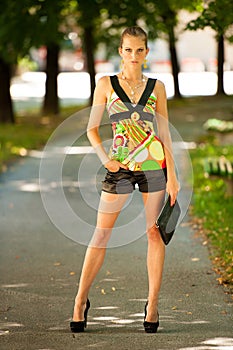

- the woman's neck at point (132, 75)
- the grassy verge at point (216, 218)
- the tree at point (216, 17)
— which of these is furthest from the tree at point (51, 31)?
the woman's neck at point (132, 75)

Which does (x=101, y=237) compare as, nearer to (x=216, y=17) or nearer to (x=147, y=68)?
(x=147, y=68)

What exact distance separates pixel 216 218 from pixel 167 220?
14.9ft

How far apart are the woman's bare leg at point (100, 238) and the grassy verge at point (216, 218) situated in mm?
1657

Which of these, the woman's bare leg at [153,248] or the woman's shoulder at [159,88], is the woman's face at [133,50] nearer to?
the woman's shoulder at [159,88]

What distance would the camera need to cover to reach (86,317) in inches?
229

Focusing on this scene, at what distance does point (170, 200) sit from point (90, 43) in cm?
2416

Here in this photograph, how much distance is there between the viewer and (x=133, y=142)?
5.62 m

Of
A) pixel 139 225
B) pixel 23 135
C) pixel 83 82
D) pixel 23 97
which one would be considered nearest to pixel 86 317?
pixel 139 225

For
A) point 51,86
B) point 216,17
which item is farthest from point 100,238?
point 51,86

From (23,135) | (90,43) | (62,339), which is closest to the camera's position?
(62,339)

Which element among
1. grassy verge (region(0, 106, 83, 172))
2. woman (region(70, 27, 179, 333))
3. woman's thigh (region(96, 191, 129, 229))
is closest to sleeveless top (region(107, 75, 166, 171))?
woman (region(70, 27, 179, 333))

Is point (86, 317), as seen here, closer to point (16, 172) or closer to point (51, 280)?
point (51, 280)

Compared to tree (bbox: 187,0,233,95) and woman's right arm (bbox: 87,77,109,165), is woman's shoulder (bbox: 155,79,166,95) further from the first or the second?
tree (bbox: 187,0,233,95)

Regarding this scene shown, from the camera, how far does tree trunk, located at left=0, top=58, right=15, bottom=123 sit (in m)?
24.3
